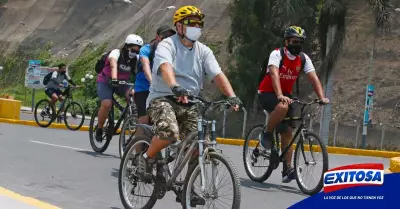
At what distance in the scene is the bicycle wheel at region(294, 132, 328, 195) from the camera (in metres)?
8.46

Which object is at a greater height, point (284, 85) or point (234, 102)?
point (284, 85)

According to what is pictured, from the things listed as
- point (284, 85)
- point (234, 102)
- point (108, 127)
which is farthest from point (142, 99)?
point (234, 102)

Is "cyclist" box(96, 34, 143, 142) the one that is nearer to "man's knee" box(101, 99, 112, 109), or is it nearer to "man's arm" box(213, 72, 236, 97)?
"man's knee" box(101, 99, 112, 109)

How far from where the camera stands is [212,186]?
228 inches

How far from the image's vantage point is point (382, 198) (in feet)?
14.0

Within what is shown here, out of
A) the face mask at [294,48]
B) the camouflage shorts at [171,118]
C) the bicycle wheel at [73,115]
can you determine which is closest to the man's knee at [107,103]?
the face mask at [294,48]

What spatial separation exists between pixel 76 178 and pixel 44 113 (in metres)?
10.9

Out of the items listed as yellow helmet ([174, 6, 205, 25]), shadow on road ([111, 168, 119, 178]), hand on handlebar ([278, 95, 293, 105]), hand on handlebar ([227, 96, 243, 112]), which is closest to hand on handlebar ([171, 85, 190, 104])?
hand on handlebar ([227, 96, 243, 112])

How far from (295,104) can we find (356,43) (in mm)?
33179

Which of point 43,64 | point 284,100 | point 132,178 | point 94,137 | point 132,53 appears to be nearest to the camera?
point 132,178

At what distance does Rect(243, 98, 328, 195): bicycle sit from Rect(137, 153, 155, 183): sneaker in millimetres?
2453

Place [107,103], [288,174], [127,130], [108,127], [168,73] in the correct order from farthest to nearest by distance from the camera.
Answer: [108,127] < [107,103] < [127,130] < [288,174] < [168,73]

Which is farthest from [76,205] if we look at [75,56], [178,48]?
[75,56]

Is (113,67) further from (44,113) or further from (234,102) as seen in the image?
(44,113)
